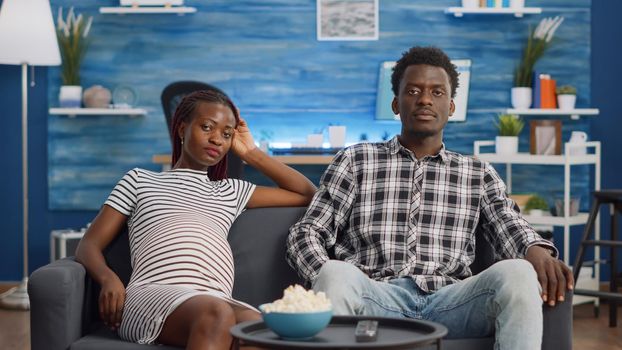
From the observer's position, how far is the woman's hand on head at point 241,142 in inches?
125

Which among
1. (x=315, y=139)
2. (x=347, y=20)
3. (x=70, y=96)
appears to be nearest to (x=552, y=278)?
(x=315, y=139)

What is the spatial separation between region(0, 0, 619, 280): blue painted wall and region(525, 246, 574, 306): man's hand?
11.0 ft

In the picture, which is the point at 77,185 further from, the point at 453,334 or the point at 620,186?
the point at 453,334

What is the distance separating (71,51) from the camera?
19.6ft

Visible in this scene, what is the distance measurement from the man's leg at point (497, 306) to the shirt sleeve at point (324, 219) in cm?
36

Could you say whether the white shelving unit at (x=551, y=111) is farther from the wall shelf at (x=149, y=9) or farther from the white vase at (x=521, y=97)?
the wall shelf at (x=149, y=9)

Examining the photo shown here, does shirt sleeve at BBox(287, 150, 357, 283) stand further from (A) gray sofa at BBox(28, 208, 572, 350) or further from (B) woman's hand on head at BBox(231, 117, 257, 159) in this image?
(B) woman's hand on head at BBox(231, 117, 257, 159)

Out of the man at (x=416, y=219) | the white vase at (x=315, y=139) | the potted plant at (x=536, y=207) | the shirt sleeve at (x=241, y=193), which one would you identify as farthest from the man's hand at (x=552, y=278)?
the white vase at (x=315, y=139)

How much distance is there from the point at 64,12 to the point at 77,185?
3.36 ft

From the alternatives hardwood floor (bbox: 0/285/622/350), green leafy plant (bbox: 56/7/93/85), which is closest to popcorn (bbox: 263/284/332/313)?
hardwood floor (bbox: 0/285/622/350)

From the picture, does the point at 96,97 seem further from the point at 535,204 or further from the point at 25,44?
the point at 535,204

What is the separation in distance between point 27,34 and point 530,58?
2.85 meters

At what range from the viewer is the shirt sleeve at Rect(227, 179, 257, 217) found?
3.07m

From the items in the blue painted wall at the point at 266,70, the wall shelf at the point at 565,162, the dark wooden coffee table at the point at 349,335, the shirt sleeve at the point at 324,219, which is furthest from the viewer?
the blue painted wall at the point at 266,70
